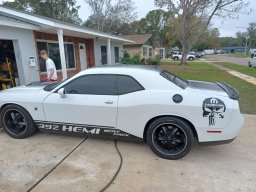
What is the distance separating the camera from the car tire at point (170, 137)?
125 inches

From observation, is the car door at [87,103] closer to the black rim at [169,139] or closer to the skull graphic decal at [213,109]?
the black rim at [169,139]

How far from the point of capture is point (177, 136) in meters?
3.29

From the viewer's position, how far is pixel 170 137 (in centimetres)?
329

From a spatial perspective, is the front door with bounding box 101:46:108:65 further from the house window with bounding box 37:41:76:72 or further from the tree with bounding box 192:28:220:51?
the tree with bounding box 192:28:220:51

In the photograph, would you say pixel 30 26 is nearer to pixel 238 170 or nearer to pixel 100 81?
pixel 100 81

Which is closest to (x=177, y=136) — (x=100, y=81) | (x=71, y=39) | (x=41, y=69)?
(x=100, y=81)

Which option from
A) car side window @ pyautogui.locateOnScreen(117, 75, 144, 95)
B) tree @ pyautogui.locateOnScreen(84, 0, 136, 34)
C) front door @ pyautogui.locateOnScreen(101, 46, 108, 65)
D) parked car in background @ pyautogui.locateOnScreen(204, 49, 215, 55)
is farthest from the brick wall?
parked car in background @ pyautogui.locateOnScreen(204, 49, 215, 55)

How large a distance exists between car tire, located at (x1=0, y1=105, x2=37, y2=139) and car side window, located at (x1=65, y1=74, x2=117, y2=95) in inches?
40.3

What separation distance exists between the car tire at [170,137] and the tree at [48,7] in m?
42.1

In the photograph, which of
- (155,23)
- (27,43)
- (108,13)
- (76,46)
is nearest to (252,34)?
(155,23)

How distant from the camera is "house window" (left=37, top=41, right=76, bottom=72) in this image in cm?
948

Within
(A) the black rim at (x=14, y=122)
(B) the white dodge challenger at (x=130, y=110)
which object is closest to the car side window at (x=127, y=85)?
(B) the white dodge challenger at (x=130, y=110)

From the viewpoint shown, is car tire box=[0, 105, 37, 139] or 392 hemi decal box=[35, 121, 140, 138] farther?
car tire box=[0, 105, 37, 139]

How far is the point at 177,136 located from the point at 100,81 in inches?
63.6
